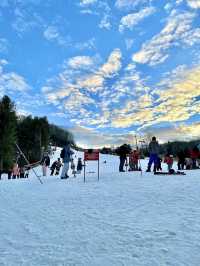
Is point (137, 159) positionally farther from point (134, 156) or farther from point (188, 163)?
point (188, 163)

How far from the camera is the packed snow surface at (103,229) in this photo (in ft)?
21.3

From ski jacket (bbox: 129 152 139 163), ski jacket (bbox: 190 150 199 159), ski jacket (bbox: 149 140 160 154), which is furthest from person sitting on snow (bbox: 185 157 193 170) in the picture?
ski jacket (bbox: 149 140 160 154)

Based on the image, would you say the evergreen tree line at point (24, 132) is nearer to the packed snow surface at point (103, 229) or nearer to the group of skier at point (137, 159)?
the group of skier at point (137, 159)

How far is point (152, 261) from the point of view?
620cm

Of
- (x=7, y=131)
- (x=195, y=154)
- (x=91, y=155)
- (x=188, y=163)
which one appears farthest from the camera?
(x=7, y=131)

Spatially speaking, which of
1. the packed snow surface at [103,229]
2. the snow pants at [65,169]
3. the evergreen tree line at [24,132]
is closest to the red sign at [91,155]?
the snow pants at [65,169]

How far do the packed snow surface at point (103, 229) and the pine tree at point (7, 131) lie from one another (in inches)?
2232

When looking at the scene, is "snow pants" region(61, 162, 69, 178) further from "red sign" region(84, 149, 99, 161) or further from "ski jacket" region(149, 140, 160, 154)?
"ski jacket" region(149, 140, 160, 154)

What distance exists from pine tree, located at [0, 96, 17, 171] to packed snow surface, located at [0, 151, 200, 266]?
2232 inches

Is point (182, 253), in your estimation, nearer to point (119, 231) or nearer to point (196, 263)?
point (196, 263)

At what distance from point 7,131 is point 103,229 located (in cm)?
6581

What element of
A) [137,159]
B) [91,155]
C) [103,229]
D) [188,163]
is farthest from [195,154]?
[103,229]

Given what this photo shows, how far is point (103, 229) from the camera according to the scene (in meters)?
8.36

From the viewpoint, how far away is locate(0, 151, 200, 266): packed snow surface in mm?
6488
